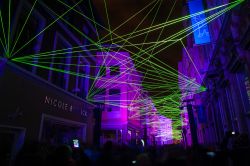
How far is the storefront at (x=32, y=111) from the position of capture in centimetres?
840

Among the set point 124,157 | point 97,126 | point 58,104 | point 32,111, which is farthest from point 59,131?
point 124,157

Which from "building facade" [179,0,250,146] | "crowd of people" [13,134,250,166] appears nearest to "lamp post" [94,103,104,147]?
"building facade" [179,0,250,146]

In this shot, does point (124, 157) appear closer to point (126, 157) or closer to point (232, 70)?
point (126, 157)

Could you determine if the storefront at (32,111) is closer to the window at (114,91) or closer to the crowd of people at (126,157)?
the crowd of people at (126,157)

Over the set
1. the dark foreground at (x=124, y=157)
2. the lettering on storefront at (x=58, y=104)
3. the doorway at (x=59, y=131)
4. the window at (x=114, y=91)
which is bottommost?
the dark foreground at (x=124, y=157)

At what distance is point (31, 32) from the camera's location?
10664mm

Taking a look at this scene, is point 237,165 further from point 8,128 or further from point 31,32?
point 31,32

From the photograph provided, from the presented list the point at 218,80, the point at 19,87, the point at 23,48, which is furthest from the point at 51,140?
the point at 218,80

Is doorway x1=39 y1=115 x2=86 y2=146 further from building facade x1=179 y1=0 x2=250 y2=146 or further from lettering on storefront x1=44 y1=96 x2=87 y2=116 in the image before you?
building facade x1=179 y1=0 x2=250 y2=146

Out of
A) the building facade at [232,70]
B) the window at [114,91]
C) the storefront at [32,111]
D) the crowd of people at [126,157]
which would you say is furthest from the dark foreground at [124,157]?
the window at [114,91]

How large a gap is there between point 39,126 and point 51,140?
1856 millimetres

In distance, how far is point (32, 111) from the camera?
984 cm

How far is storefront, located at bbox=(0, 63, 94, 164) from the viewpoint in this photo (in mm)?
8398

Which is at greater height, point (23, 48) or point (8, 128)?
point (23, 48)
